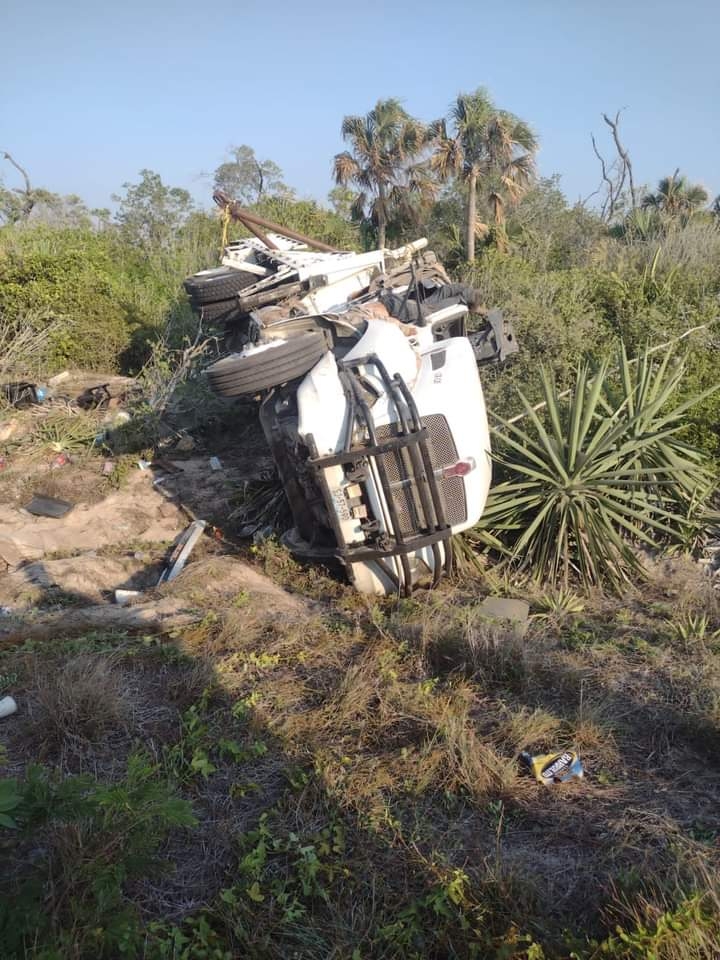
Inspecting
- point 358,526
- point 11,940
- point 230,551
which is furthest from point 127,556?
point 11,940

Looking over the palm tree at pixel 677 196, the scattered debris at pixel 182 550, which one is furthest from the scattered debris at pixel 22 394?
the palm tree at pixel 677 196

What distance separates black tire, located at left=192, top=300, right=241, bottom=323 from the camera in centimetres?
748

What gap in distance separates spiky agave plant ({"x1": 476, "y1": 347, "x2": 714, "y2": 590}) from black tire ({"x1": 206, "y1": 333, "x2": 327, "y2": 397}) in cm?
179

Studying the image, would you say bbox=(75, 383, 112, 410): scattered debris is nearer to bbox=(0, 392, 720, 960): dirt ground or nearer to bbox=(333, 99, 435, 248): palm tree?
bbox=(0, 392, 720, 960): dirt ground

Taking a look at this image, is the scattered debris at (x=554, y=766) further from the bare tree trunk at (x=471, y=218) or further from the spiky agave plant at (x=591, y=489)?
the bare tree trunk at (x=471, y=218)

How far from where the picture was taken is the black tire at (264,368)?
17.7ft

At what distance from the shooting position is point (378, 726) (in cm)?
362

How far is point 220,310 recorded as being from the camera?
756 centimetres

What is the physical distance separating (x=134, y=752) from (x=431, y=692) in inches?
63.2

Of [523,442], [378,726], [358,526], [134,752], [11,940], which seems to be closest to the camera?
[11,940]

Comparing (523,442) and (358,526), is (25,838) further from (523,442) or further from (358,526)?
(523,442)

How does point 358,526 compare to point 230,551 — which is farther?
point 230,551

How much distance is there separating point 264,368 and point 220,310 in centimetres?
243

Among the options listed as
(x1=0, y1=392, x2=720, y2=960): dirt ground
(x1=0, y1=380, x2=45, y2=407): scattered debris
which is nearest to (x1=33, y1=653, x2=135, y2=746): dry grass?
(x1=0, y1=392, x2=720, y2=960): dirt ground
